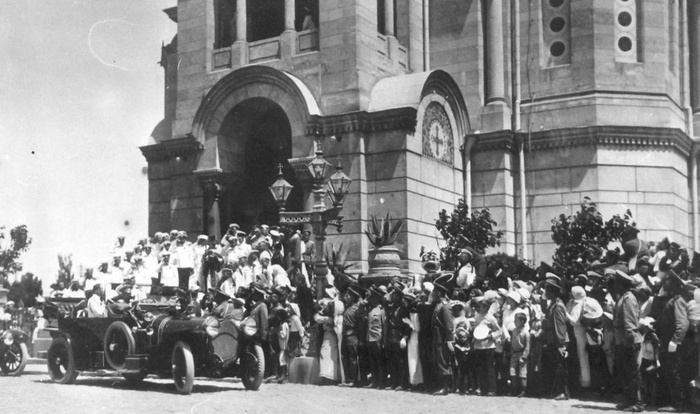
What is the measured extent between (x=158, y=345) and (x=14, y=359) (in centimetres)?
577

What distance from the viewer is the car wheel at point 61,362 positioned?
56.1 ft

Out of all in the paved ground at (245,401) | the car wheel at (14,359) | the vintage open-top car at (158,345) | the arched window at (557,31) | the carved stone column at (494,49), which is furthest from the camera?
the carved stone column at (494,49)

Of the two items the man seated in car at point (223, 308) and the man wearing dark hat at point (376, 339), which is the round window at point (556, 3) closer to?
the man wearing dark hat at point (376, 339)

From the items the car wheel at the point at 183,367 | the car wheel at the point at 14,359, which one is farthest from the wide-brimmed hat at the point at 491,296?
the car wheel at the point at 14,359

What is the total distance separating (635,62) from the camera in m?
29.2

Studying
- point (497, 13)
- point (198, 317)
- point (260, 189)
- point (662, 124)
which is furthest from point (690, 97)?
point (198, 317)

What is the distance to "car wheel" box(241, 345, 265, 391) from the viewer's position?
1561 centimetres

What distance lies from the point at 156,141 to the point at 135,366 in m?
15.9

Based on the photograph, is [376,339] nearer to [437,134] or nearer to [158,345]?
[158,345]

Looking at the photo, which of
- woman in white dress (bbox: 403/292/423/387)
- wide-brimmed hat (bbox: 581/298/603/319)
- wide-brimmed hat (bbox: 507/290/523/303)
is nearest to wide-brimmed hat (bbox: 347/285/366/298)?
woman in white dress (bbox: 403/292/423/387)

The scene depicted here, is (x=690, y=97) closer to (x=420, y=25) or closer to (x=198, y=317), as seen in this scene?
(x=420, y=25)

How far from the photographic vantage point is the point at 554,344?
14.7 metres

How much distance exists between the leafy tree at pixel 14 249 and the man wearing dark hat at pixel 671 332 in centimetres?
2226

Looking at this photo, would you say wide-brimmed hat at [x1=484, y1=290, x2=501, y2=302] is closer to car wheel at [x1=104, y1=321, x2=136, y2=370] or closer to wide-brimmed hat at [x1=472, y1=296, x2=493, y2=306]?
wide-brimmed hat at [x1=472, y1=296, x2=493, y2=306]
